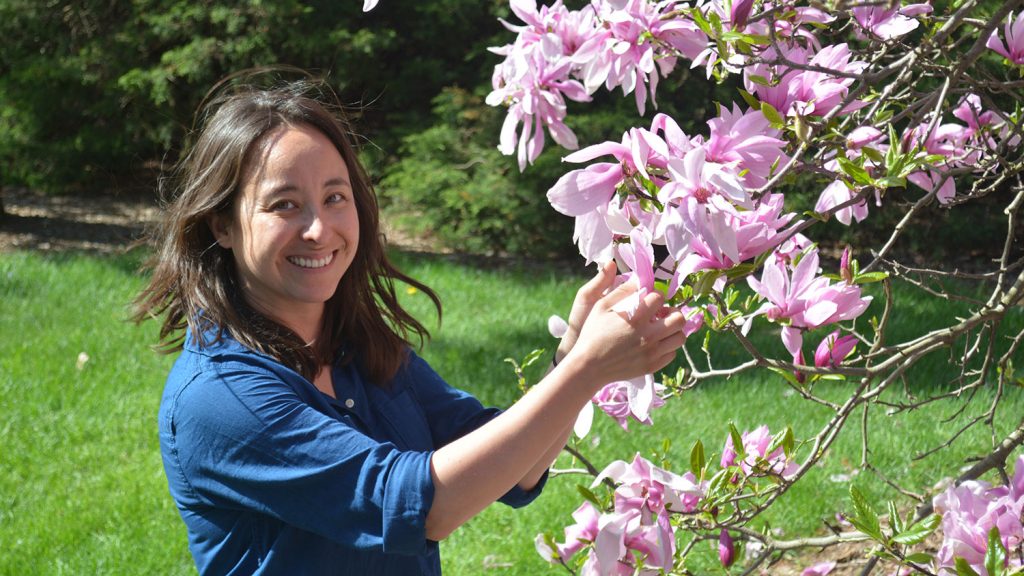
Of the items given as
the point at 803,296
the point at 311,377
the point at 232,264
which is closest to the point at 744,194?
the point at 803,296

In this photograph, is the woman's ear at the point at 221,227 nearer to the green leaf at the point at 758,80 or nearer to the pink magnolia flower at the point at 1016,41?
the green leaf at the point at 758,80

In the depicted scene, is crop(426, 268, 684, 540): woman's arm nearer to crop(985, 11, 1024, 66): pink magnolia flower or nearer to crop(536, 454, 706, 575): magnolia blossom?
crop(536, 454, 706, 575): magnolia blossom

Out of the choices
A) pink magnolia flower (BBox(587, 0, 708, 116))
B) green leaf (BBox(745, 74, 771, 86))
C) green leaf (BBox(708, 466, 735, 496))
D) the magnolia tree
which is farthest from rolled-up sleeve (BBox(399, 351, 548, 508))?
green leaf (BBox(745, 74, 771, 86))

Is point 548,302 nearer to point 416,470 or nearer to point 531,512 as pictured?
point 531,512

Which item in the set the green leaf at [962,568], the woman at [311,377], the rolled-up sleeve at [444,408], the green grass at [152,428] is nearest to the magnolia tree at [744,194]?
the green leaf at [962,568]

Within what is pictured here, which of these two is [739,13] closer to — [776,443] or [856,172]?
[856,172]

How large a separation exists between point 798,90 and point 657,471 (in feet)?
1.84

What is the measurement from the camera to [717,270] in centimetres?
129

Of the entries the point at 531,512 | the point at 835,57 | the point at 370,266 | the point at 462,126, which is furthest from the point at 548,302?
the point at 835,57

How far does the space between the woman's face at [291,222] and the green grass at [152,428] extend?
143 cm

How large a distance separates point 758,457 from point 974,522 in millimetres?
469

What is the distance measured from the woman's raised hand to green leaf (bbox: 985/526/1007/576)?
1.40ft

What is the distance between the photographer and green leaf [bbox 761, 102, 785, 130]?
1349 millimetres

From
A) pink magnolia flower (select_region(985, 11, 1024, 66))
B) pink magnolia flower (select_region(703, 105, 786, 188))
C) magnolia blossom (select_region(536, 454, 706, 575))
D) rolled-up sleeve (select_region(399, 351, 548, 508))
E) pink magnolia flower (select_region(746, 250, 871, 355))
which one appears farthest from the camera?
rolled-up sleeve (select_region(399, 351, 548, 508))
